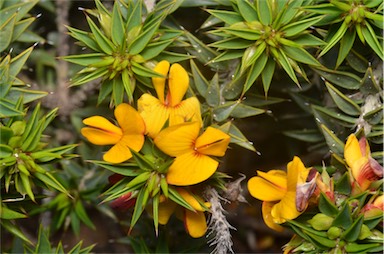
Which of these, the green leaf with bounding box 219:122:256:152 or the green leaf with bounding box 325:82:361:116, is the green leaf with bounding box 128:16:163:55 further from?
the green leaf with bounding box 325:82:361:116

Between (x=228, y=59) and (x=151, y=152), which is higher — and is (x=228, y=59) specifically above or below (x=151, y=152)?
above

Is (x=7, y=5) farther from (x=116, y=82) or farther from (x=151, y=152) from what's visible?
(x=151, y=152)

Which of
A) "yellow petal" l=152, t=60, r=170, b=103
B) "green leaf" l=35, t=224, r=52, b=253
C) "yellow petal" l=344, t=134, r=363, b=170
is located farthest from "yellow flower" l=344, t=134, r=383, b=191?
"green leaf" l=35, t=224, r=52, b=253

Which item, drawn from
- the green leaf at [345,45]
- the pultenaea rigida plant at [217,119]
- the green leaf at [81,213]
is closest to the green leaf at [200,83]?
the pultenaea rigida plant at [217,119]

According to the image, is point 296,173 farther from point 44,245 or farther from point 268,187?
point 44,245

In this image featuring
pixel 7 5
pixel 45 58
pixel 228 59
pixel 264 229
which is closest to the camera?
pixel 228 59

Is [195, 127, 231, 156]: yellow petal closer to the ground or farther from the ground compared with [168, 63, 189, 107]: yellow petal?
closer to the ground

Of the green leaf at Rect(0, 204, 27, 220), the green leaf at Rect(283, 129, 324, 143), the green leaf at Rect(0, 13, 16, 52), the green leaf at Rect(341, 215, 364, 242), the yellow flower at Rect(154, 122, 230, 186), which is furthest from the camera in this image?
the green leaf at Rect(283, 129, 324, 143)

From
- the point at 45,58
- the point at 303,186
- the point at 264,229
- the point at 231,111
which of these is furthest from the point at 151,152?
the point at 264,229
